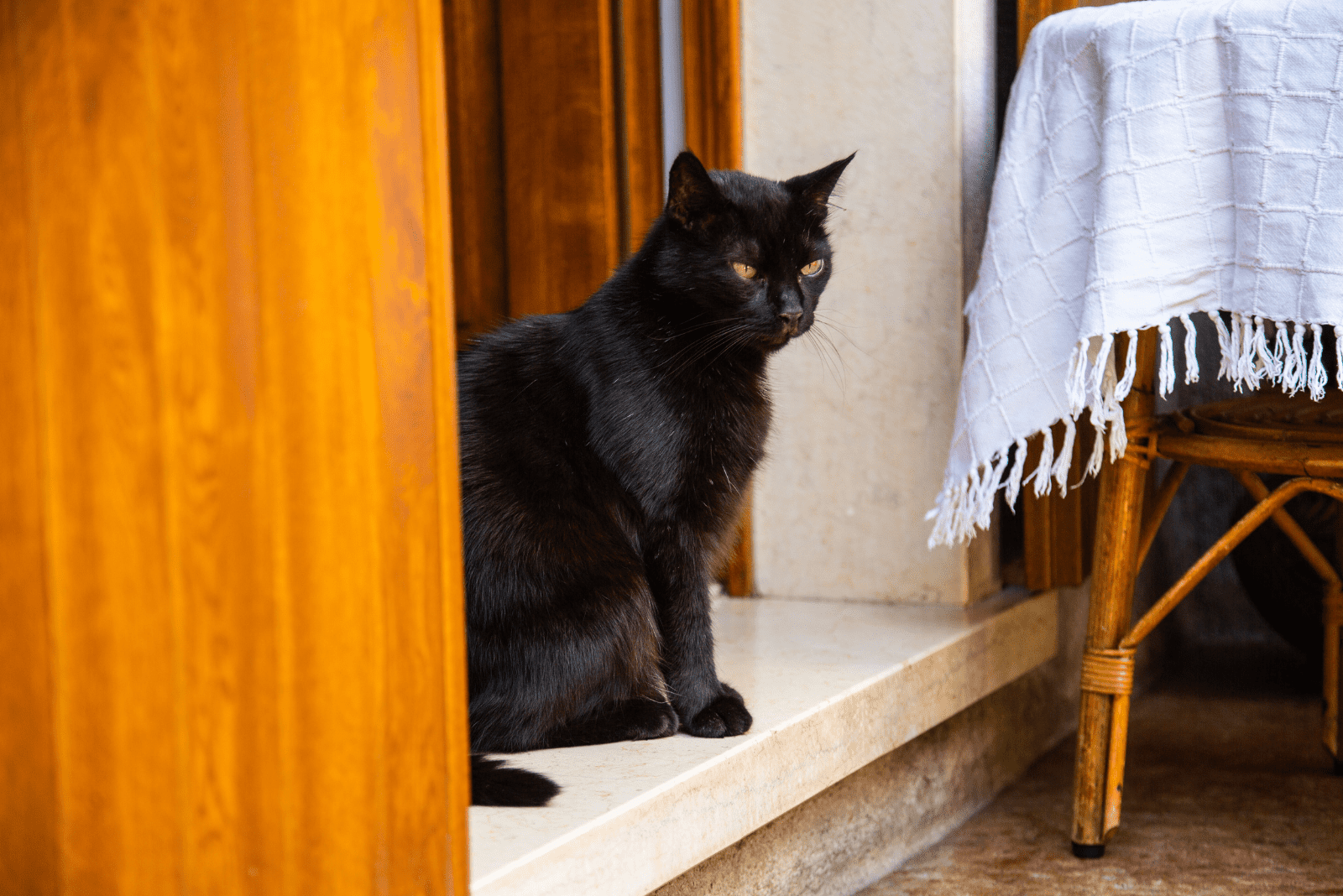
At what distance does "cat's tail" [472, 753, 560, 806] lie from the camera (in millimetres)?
1021

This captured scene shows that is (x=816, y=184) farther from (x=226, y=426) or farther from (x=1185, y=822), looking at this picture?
(x=1185, y=822)

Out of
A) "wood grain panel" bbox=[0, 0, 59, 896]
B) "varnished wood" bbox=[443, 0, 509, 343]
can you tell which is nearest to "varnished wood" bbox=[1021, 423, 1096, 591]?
"varnished wood" bbox=[443, 0, 509, 343]

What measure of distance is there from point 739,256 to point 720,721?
0.51m

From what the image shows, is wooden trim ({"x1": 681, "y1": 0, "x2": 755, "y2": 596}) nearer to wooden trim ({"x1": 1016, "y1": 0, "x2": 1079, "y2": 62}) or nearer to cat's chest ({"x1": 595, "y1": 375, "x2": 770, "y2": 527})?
wooden trim ({"x1": 1016, "y1": 0, "x2": 1079, "y2": 62})

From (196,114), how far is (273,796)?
0.41 meters

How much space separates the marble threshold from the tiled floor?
18cm

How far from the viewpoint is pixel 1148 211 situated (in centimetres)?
124

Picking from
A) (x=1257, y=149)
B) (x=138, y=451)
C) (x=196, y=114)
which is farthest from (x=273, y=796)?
(x=1257, y=149)

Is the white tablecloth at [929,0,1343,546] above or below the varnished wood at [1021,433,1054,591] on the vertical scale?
above

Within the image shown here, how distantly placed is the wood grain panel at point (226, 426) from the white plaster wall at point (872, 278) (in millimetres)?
1158

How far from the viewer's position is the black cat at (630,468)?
1.19 meters

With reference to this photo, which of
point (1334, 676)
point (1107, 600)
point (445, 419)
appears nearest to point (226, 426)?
point (445, 419)

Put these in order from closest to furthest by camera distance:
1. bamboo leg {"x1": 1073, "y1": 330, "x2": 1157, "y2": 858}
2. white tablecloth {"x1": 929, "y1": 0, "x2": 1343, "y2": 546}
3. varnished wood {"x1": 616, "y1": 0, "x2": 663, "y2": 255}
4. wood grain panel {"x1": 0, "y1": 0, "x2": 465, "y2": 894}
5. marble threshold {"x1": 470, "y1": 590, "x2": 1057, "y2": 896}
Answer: wood grain panel {"x1": 0, "y1": 0, "x2": 465, "y2": 894}
marble threshold {"x1": 470, "y1": 590, "x2": 1057, "y2": 896}
white tablecloth {"x1": 929, "y1": 0, "x2": 1343, "y2": 546}
bamboo leg {"x1": 1073, "y1": 330, "x2": 1157, "y2": 858}
varnished wood {"x1": 616, "y1": 0, "x2": 663, "y2": 255}

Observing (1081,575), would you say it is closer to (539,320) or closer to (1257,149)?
(1257,149)
